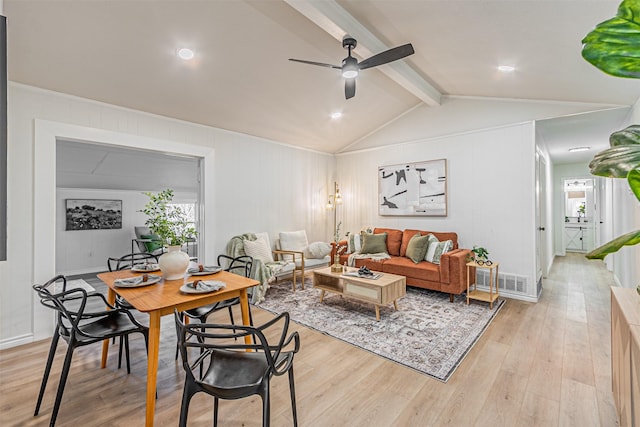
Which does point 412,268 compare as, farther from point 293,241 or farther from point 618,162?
point 618,162

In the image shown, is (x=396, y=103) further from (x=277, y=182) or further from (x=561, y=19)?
(x=561, y=19)

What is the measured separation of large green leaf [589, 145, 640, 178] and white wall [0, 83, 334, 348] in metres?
4.30

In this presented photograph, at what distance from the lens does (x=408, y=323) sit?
3.39 metres

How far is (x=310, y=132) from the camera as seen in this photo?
5.43 metres

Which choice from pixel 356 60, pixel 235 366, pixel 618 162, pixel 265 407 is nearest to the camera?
pixel 618 162

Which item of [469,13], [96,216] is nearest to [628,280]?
[469,13]

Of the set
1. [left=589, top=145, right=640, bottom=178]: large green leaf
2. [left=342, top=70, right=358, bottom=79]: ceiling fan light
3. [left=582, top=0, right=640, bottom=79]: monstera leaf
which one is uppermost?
[left=342, top=70, right=358, bottom=79]: ceiling fan light

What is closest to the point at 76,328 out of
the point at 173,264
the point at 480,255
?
the point at 173,264

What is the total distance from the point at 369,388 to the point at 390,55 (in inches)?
109

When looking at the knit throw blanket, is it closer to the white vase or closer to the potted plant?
the white vase

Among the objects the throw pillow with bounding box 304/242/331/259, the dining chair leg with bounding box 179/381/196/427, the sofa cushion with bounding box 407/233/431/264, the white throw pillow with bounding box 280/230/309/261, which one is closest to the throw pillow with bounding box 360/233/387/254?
the sofa cushion with bounding box 407/233/431/264

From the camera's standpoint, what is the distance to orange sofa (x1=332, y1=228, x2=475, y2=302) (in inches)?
160

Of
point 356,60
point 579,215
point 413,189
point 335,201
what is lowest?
point 579,215

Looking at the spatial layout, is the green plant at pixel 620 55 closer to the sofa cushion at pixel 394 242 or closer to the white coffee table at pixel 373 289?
the white coffee table at pixel 373 289
